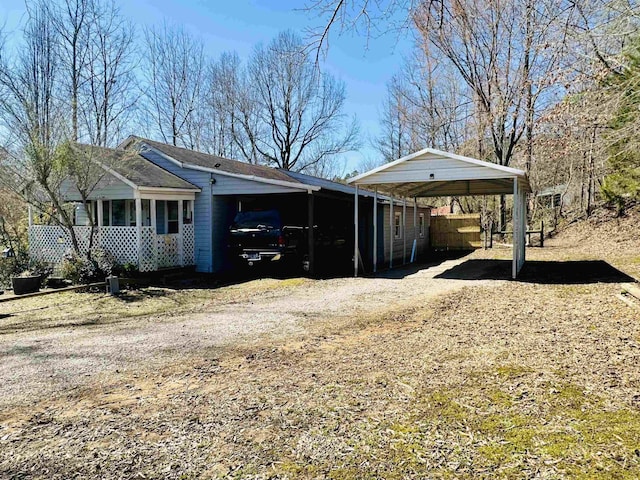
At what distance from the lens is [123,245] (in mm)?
12719

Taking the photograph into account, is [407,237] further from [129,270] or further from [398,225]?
[129,270]

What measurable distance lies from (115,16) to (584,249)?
73.5ft

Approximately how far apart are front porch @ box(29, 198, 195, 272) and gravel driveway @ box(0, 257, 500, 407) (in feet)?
14.3

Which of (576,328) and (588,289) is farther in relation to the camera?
(588,289)

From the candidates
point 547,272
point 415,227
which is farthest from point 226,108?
point 547,272

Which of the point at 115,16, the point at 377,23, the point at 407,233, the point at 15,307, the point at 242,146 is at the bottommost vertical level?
the point at 15,307

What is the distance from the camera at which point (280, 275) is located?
13.4m

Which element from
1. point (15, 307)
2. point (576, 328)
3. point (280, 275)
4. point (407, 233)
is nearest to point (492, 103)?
point (407, 233)

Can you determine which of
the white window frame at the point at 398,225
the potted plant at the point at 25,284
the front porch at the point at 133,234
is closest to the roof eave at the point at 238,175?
the front porch at the point at 133,234

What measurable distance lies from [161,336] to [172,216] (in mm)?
8844

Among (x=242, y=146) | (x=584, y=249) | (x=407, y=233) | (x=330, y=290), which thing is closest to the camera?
(x=330, y=290)

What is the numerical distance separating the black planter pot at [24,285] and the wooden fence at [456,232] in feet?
59.6

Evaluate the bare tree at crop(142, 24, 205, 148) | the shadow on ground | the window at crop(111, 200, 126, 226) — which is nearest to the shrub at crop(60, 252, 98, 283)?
the window at crop(111, 200, 126, 226)

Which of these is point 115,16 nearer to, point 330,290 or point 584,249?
point 330,290
